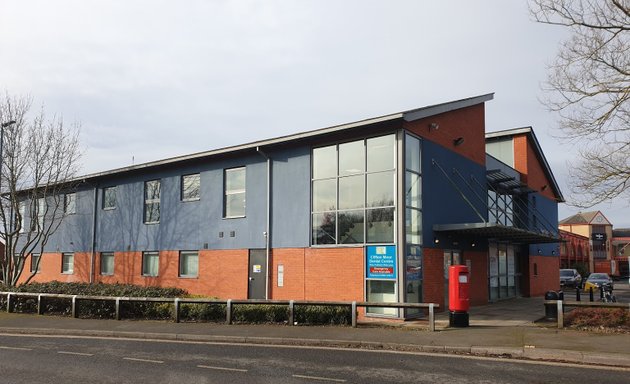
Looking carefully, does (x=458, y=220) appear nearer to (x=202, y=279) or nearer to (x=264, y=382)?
(x=202, y=279)

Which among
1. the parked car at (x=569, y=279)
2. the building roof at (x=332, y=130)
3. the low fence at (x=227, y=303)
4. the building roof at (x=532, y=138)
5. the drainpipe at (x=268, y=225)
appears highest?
the building roof at (x=532, y=138)

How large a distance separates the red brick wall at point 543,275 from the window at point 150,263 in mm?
17937

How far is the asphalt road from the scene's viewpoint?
8.25 m

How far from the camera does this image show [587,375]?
336 inches

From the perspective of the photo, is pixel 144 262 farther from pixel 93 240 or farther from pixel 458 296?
pixel 458 296

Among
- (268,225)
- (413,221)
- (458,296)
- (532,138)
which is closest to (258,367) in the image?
(458,296)

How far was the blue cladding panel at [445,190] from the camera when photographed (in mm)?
17359

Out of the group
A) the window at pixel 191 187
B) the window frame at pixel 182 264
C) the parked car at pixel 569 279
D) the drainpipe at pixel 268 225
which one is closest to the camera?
the drainpipe at pixel 268 225

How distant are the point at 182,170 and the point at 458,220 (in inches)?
456

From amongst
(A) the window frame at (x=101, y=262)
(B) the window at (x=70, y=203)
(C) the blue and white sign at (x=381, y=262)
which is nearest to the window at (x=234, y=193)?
(C) the blue and white sign at (x=381, y=262)

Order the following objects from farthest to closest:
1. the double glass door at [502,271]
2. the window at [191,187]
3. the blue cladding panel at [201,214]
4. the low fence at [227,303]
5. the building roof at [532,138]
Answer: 1. the building roof at [532,138]
2. the double glass door at [502,271]
3. the window at [191,187]
4. the blue cladding panel at [201,214]
5. the low fence at [227,303]

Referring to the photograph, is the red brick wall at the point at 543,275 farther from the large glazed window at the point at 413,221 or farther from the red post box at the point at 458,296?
the red post box at the point at 458,296

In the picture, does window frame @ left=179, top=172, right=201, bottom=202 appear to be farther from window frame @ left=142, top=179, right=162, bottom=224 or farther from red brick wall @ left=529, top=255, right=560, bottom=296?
red brick wall @ left=529, top=255, right=560, bottom=296

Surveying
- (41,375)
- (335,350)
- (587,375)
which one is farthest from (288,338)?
(587,375)
